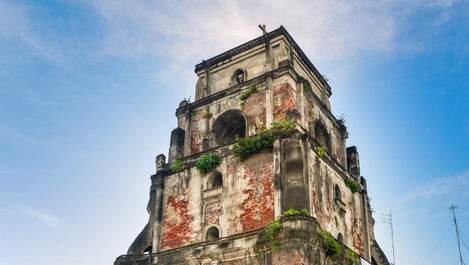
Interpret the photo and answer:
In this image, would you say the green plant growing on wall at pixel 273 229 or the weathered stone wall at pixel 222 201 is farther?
the weathered stone wall at pixel 222 201

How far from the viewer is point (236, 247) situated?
642 inches

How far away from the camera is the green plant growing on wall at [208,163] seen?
60.5 ft

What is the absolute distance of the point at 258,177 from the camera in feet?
56.8

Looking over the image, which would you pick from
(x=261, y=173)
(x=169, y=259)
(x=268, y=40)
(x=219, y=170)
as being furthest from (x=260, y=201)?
(x=268, y=40)

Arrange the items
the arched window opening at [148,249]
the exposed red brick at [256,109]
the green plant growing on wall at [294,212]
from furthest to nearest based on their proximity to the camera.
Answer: the arched window opening at [148,249]
the exposed red brick at [256,109]
the green plant growing on wall at [294,212]

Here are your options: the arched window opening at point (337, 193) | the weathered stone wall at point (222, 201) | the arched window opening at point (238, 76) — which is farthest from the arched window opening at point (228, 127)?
the arched window opening at point (337, 193)

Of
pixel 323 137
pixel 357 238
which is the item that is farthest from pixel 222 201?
pixel 357 238

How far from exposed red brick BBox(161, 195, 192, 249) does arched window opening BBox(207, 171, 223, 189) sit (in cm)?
105

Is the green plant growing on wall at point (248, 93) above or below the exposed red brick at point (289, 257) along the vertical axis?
above

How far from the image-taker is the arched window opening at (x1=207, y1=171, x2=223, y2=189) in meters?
18.4

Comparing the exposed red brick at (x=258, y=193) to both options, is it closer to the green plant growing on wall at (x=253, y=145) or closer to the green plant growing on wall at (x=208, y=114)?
the green plant growing on wall at (x=253, y=145)

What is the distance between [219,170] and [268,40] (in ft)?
18.5

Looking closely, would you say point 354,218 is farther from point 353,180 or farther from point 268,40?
point 268,40

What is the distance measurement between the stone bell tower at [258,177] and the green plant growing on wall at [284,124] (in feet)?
0.25
